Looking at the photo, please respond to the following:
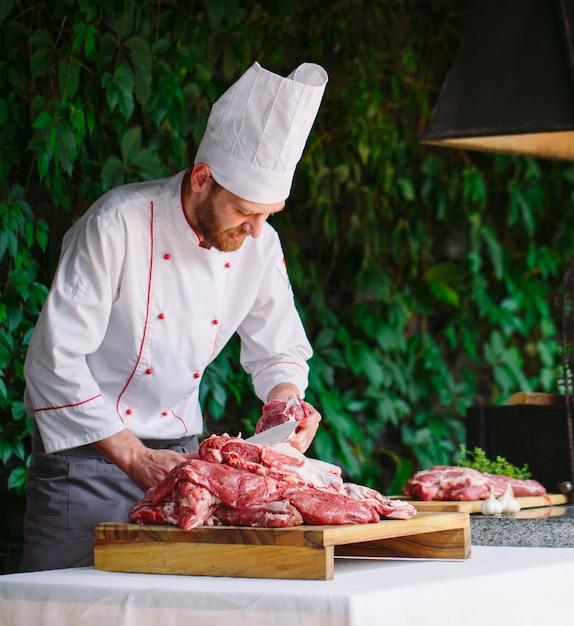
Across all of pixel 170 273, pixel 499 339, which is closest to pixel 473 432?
pixel 170 273

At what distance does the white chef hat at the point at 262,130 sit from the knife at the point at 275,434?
525mm

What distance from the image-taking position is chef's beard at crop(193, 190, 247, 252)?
8.20ft

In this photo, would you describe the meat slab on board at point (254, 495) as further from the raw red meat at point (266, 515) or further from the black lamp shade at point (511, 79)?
the black lamp shade at point (511, 79)

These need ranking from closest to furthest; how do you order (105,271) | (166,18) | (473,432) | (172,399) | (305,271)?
(105,271)
(172,399)
(473,432)
(166,18)
(305,271)

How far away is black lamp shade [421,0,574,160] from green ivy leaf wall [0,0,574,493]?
89cm

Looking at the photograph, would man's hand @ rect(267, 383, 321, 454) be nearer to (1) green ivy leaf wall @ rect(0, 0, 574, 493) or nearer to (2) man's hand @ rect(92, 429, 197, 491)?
(2) man's hand @ rect(92, 429, 197, 491)

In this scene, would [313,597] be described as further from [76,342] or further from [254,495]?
[76,342]

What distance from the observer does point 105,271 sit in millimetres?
2432

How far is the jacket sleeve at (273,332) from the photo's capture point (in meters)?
2.79

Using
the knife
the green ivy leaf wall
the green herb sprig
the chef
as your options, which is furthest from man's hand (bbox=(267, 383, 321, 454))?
the green ivy leaf wall

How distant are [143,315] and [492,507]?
924 mm

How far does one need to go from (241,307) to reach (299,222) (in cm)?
176

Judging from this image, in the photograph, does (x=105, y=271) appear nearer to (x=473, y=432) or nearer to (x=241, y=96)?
(x=241, y=96)

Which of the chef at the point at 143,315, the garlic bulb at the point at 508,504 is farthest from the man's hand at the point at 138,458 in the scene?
the garlic bulb at the point at 508,504
